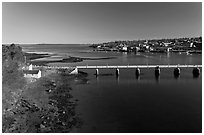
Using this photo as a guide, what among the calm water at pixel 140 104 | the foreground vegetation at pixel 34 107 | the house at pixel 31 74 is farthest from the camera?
the house at pixel 31 74

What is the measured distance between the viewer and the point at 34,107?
7.83m

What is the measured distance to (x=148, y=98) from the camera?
9.95 m

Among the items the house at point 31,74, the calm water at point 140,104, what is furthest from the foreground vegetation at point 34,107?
the house at point 31,74

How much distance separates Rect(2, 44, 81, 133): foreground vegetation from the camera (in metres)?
6.41

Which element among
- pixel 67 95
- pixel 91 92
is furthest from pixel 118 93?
pixel 67 95

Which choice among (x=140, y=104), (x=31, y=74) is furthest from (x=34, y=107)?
(x=31, y=74)

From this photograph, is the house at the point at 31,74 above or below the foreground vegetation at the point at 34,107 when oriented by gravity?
above

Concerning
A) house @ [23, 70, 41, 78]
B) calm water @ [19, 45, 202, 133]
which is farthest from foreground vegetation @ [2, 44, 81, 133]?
house @ [23, 70, 41, 78]

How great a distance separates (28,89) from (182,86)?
7.02m

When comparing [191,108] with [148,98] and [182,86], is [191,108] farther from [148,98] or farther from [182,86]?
[182,86]

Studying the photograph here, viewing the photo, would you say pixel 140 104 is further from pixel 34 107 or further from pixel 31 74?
pixel 31 74

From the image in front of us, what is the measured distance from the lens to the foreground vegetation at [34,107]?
21.0 feet

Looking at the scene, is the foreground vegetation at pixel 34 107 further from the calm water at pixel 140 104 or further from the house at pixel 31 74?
the house at pixel 31 74

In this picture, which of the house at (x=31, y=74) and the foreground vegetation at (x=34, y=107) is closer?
the foreground vegetation at (x=34, y=107)
